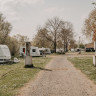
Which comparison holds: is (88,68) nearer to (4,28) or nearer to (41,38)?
(4,28)

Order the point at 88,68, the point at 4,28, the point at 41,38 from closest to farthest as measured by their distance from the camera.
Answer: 1. the point at 88,68
2. the point at 4,28
3. the point at 41,38

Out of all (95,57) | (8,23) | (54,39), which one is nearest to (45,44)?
(54,39)

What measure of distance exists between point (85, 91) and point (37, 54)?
36030 mm

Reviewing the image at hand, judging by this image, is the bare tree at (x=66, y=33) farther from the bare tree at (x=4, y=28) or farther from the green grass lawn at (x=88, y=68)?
the green grass lawn at (x=88, y=68)

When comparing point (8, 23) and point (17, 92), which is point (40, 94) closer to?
point (17, 92)

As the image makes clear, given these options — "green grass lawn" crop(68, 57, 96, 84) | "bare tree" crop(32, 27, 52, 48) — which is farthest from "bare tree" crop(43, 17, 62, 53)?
"green grass lawn" crop(68, 57, 96, 84)

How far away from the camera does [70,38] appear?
2899 inches

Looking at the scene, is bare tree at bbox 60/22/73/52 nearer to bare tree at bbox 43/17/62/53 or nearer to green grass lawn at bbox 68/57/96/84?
bare tree at bbox 43/17/62/53

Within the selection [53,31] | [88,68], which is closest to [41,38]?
[53,31]

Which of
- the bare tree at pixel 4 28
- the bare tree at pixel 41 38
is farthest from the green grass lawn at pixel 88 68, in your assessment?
the bare tree at pixel 41 38

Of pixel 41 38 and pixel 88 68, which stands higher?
pixel 41 38

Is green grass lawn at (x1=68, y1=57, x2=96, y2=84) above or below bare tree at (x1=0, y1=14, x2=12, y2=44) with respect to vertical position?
below

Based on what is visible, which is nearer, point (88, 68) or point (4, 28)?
point (88, 68)

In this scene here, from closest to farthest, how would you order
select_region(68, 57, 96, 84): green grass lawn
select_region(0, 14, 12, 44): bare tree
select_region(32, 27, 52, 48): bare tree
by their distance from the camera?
select_region(68, 57, 96, 84): green grass lawn < select_region(0, 14, 12, 44): bare tree < select_region(32, 27, 52, 48): bare tree
